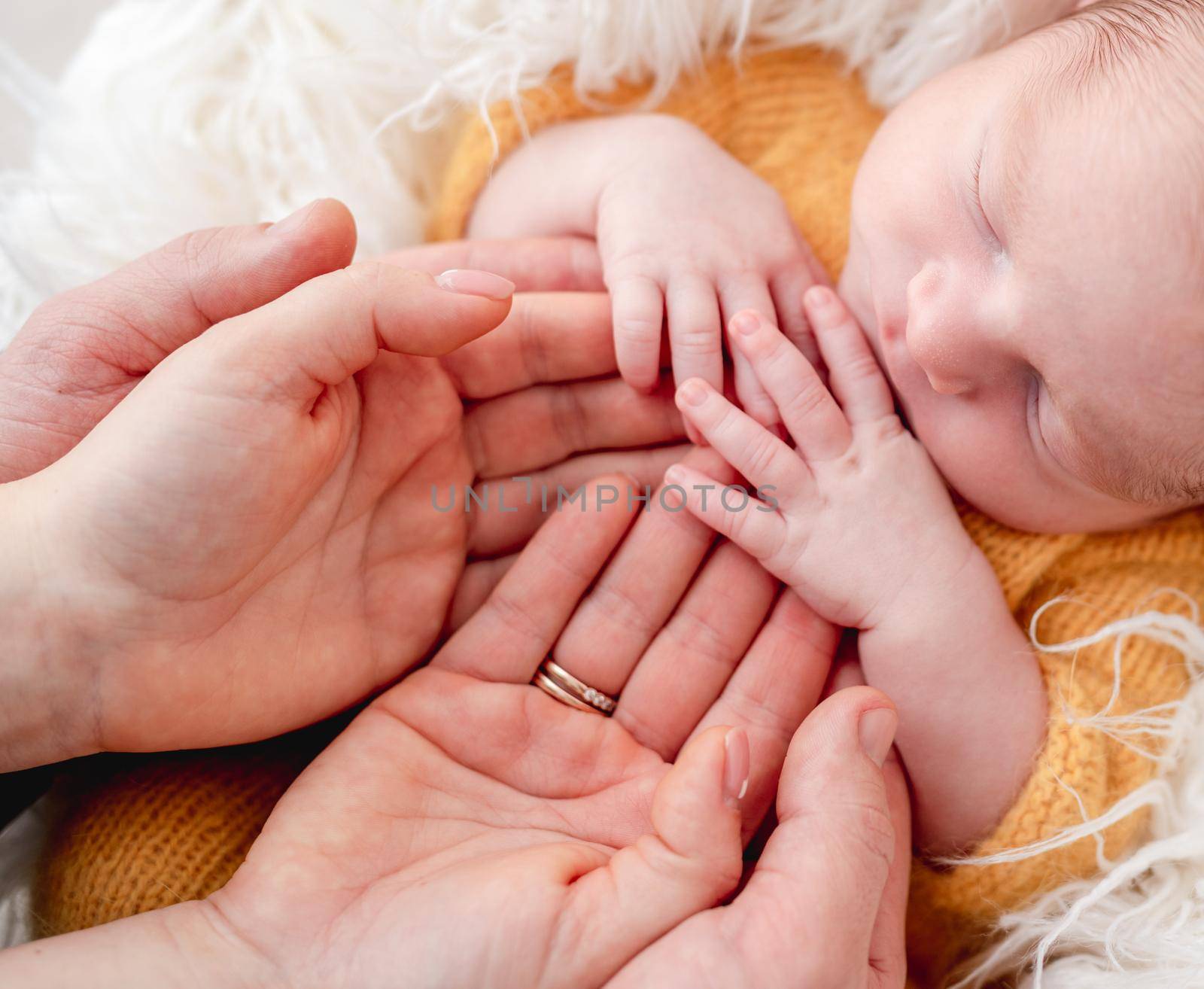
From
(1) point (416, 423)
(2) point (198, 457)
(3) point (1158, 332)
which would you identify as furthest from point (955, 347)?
(2) point (198, 457)

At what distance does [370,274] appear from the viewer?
86 cm

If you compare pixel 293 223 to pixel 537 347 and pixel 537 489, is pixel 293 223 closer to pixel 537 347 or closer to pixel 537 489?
pixel 537 347

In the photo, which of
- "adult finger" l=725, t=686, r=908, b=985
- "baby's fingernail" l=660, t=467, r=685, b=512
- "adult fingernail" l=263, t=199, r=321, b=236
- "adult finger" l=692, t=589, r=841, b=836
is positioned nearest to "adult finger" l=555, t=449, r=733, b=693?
"baby's fingernail" l=660, t=467, r=685, b=512

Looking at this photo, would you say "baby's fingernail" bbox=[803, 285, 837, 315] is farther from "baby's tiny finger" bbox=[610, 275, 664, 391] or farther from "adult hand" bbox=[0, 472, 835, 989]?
"adult hand" bbox=[0, 472, 835, 989]

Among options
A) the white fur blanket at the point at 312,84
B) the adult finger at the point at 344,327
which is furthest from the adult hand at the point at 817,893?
the white fur blanket at the point at 312,84

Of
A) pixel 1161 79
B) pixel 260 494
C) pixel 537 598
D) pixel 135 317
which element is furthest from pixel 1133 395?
pixel 135 317

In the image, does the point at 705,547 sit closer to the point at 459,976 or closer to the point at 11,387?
the point at 459,976

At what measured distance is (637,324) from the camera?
3.26ft

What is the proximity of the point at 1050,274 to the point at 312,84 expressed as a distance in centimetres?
88

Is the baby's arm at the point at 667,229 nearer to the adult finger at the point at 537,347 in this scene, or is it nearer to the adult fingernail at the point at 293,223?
the adult finger at the point at 537,347

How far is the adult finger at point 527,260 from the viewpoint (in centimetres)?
111

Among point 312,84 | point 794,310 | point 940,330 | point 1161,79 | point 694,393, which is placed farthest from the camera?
point 312,84

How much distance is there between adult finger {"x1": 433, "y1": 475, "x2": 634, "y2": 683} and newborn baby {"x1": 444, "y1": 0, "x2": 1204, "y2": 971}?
0.11 metres

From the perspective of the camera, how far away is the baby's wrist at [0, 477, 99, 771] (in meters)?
0.79
